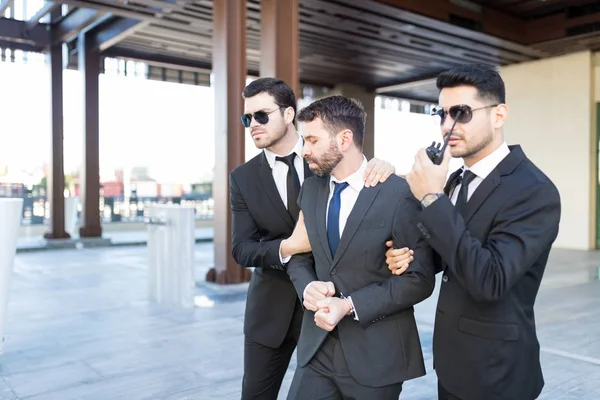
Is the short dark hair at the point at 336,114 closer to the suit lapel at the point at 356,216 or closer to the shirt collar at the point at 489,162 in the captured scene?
the suit lapel at the point at 356,216

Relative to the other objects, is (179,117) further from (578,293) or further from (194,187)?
(578,293)

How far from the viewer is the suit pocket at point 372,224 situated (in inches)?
70.1

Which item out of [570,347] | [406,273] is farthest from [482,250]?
[570,347]

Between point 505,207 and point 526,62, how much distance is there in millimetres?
12257

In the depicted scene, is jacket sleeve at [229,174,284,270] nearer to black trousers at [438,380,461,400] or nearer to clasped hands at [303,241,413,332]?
clasped hands at [303,241,413,332]

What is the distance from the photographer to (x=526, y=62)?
1252 centimetres

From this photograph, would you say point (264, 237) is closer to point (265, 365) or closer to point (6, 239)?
point (265, 365)

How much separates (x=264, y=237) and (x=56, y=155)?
1108cm

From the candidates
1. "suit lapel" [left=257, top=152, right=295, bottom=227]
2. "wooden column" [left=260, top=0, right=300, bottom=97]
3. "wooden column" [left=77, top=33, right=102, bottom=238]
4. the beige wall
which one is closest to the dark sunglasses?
"suit lapel" [left=257, top=152, right=295, bottom=227]

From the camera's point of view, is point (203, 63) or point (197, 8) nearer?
point (197, 8)

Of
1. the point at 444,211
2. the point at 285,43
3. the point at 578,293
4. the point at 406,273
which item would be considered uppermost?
the point at 285,43

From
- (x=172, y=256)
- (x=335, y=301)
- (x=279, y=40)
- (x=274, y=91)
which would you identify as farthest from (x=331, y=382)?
(x=279, y=40)

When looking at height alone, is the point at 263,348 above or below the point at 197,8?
below

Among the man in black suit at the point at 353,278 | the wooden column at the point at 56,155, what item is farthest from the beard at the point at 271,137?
the wooden column at the point at 56,155
